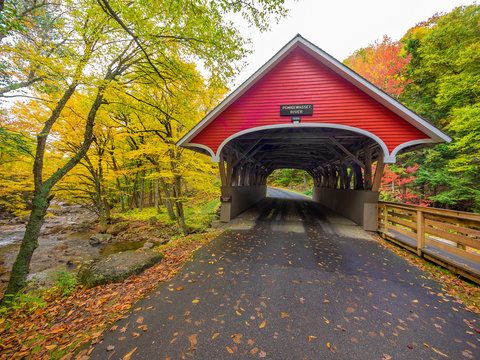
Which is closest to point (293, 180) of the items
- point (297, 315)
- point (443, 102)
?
point (443, 102)

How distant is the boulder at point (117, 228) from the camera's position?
41.4ft

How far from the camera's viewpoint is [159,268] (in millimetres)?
4203

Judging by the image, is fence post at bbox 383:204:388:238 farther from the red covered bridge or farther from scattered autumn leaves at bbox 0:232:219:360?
scattered autumn leaves at bbox 0:232:219:360

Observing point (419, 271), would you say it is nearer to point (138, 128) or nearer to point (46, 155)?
point (138, 128)

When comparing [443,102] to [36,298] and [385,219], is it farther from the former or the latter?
[36,298]

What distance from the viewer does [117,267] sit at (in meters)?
4.04

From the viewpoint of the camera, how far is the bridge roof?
6.48 meters

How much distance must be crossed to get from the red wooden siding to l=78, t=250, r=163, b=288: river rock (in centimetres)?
483

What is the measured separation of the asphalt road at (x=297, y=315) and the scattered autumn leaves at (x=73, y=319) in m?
0.25

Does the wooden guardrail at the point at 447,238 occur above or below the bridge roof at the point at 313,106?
below

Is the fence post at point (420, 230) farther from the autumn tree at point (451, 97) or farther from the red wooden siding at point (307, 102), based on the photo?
the autumn tree at point (451, 97)

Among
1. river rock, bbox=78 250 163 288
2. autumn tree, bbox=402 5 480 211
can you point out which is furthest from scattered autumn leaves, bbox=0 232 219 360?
autumn tree, bbox=402 5 480 211

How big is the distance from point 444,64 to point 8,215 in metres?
39.8

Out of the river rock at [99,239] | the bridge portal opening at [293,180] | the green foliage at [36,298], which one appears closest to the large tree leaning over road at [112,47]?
the green foliage at [36,298]
